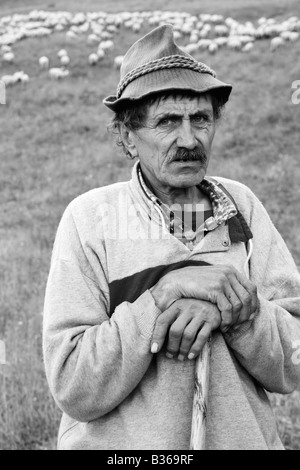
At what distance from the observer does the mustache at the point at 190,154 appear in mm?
2236

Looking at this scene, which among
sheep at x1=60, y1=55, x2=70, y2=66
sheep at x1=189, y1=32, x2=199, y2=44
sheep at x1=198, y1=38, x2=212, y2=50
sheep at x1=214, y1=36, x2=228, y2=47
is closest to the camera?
sheep at x1=214, y1=36, x2=228, y2=47

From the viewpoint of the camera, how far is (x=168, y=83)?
2.19m

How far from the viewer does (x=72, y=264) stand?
221cm

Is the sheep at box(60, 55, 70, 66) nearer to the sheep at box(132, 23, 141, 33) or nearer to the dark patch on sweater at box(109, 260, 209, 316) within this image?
the sheep at box(132, 23, 141, 33)

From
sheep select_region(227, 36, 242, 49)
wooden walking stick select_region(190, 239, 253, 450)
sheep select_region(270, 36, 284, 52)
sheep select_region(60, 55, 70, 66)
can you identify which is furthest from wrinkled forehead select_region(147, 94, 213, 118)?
sheep select_region(60, 55, 70, 66)

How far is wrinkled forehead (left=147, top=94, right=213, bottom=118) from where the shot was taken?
7.32 feet

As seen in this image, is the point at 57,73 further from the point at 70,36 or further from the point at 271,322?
the point at 271,322

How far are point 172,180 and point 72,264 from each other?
1.60ft

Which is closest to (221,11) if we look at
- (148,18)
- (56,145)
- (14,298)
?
(148,18)

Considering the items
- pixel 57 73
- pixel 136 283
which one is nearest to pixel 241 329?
pixel 136 283

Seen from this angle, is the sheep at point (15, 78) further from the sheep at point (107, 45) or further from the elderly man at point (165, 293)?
the elderly man at point (165, 293)

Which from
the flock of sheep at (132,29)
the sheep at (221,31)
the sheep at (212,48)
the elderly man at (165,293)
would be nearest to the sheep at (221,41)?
the flock of sheep at (132,29)

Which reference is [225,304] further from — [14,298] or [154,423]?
[14,298]

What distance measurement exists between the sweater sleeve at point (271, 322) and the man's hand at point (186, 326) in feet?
0.45
